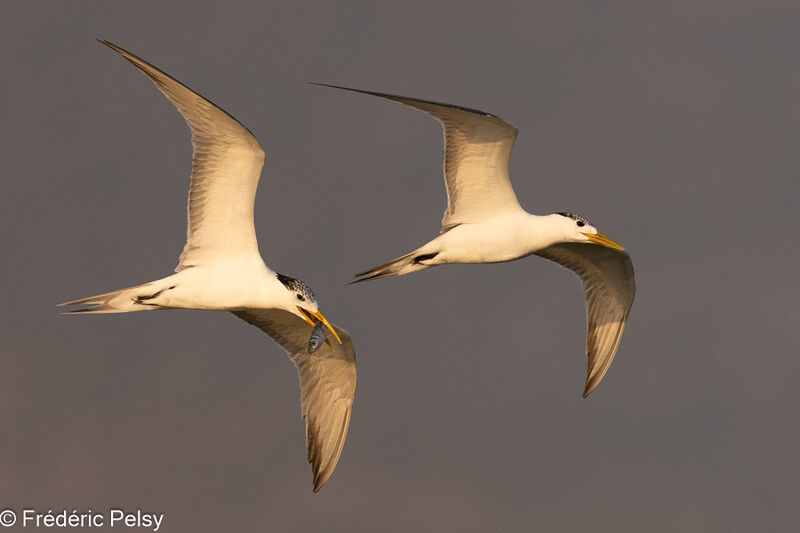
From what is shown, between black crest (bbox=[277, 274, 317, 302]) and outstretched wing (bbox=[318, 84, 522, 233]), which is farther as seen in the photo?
outstretched wing (bbox=[318, 84, 522, 233])

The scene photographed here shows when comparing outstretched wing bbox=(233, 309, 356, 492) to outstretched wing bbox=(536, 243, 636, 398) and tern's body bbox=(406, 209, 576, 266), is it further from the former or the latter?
outstretched wing bbox=(536, 243, 636, 398)

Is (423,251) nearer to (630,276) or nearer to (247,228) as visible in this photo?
(247,228)

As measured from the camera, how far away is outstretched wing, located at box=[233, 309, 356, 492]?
27359 millimetres

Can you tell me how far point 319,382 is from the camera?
2762cm

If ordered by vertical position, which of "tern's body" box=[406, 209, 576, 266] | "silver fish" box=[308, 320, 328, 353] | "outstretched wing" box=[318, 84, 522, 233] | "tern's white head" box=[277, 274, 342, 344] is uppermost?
"outstretched wing" box=[318, 84, 522, 233]

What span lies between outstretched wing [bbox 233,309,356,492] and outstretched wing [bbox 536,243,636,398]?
5446mm

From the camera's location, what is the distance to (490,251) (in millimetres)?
26828

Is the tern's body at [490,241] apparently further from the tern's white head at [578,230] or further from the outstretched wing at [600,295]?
the outstretched wing at [600,295]

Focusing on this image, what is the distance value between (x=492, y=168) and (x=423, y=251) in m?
2.01

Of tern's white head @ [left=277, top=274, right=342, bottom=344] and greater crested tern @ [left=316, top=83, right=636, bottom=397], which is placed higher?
greater crested tern @ [left=316, top=83, right=636, bottom=397]

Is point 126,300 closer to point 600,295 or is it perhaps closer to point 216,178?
point 216,178

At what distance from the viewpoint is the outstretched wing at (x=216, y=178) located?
23547 millimetres

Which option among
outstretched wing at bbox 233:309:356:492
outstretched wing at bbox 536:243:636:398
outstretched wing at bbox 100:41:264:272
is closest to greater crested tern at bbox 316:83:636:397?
outstretched wing at bbox 536:243:636:398

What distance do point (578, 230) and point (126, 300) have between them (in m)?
8.72
